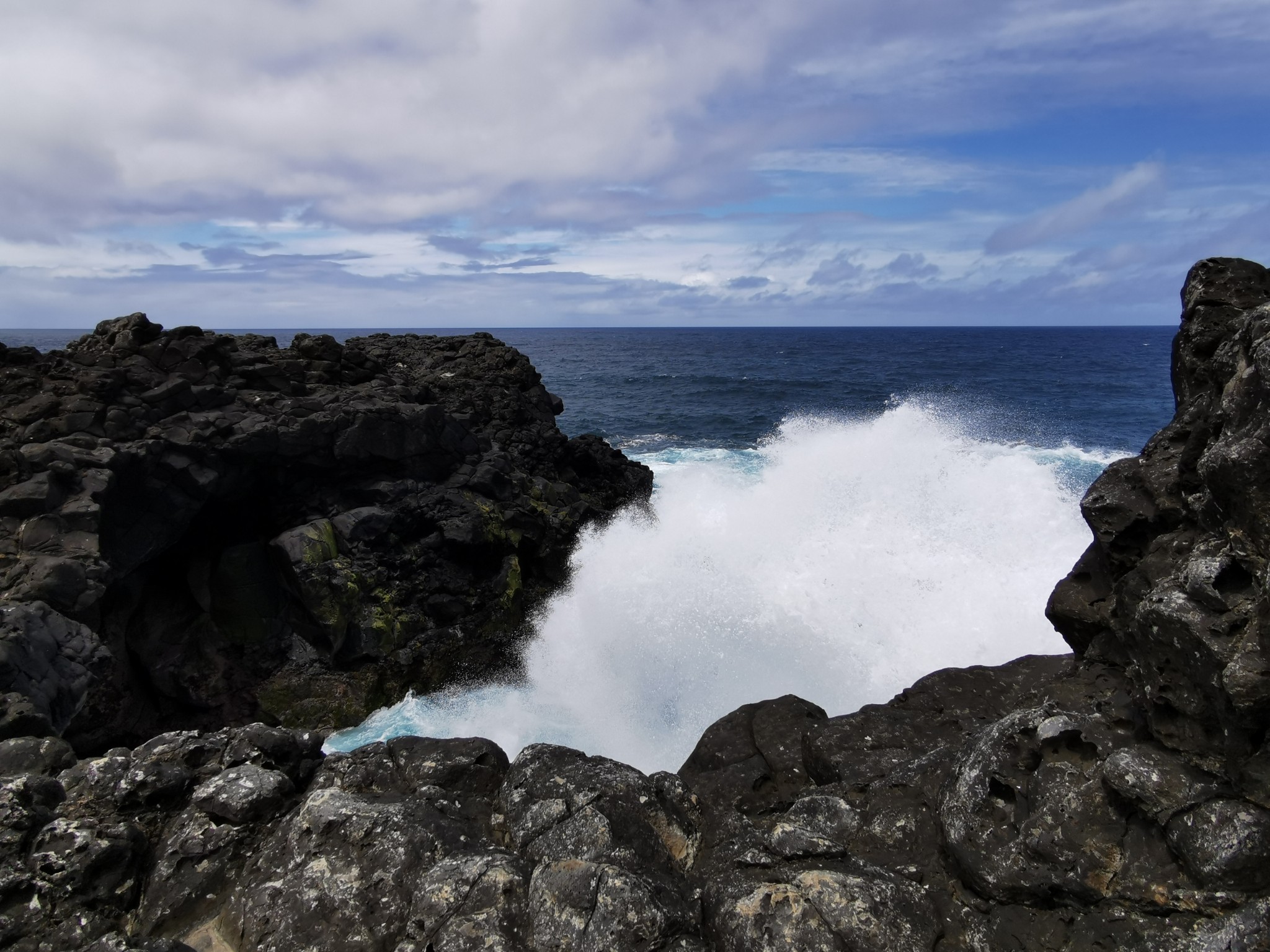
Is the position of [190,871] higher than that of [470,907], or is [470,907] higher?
[470,907]

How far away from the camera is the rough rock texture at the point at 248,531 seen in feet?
45.1

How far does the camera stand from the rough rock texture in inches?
541

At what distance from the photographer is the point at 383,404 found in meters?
18.7

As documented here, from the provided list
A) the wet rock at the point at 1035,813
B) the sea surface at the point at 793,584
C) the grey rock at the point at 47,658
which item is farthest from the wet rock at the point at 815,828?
the grey rock at the point at 47,658

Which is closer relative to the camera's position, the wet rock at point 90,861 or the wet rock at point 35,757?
the wet rock at point 90,861

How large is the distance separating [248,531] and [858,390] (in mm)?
55406

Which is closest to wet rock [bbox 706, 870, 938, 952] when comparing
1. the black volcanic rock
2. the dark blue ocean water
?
the black volcanic rock

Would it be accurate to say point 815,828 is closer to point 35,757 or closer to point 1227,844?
point 1227,844

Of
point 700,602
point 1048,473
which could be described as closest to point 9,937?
point 700,602

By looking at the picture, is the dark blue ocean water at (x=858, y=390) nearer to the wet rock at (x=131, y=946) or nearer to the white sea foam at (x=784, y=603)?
the white sea foam at (x=784, y=603)

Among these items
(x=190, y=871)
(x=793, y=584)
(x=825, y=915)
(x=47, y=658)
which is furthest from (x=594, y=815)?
(x=793, y=584)

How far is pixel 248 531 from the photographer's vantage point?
17.6 m

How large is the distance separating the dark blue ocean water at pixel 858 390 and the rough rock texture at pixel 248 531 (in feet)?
69.0


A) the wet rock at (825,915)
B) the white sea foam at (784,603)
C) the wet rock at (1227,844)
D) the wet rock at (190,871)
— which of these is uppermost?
the wet rock at (1227,844)
